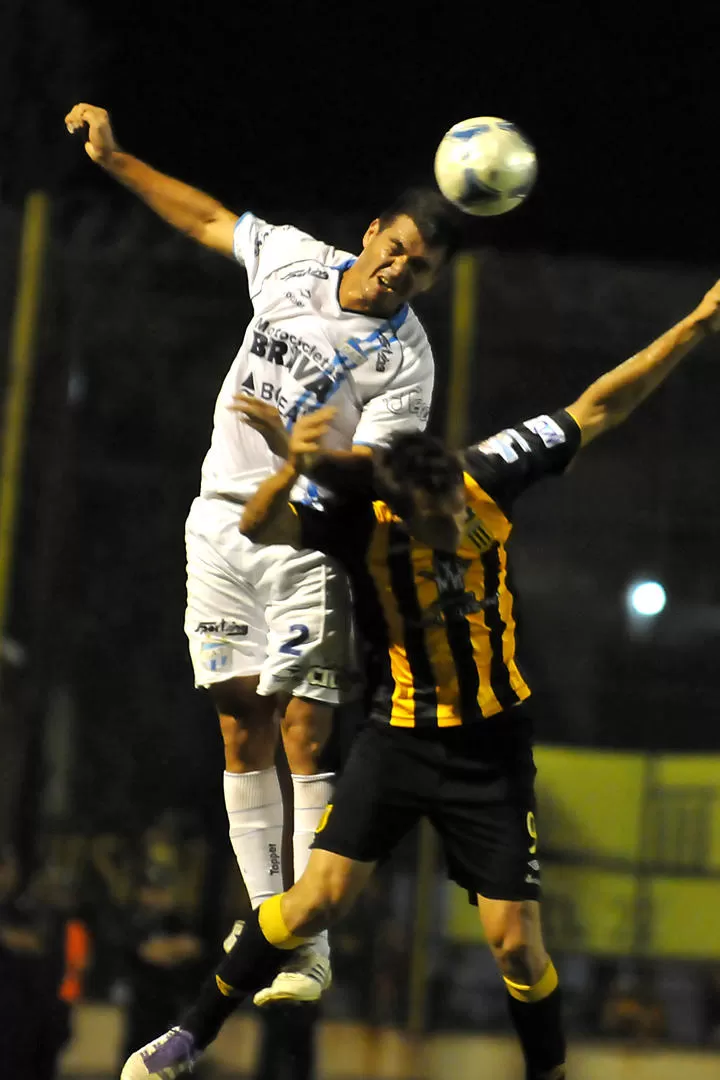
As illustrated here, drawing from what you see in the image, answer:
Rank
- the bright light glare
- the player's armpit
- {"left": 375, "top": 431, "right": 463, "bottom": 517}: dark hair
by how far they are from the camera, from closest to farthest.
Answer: {"left": 375, "top": 431, "right": 463, "bottom": 517}: dark hair, the player's armpit, the bright light glare

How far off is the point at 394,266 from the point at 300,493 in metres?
0.63

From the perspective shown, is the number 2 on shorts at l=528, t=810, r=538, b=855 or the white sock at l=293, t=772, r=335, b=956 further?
the white sock at l=293, t=772, r=335, b=956

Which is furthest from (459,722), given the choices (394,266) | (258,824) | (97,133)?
(97,133)

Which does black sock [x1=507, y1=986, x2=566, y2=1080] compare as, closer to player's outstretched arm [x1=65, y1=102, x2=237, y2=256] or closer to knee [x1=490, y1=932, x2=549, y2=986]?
knee [x1=490, y1=932, x2=549, y2=986]

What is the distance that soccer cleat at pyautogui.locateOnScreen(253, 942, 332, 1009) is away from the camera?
13.1ft

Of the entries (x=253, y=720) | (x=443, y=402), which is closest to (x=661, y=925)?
(x=443, y=402)

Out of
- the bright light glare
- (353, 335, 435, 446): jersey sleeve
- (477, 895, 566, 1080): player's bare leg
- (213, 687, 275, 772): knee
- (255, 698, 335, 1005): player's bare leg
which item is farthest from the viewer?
the bright light glare

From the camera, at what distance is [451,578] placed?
3893 mm

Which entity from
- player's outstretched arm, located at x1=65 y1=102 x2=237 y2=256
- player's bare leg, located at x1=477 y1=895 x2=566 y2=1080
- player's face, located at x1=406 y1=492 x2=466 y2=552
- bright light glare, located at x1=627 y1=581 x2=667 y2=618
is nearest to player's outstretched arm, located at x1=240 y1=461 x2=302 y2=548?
player's face, located at x1=406 y1=492 x2=466 y2=552

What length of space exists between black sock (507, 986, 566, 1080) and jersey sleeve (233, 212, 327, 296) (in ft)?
6.68

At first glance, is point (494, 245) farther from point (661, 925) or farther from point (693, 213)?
point (661, 925)

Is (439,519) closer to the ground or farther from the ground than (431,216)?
closer to the ground

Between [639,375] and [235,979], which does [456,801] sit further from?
[639,375]

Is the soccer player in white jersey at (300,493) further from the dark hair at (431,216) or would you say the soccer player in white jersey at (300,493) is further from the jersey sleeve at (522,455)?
the jersey sleeve at (522,455)
